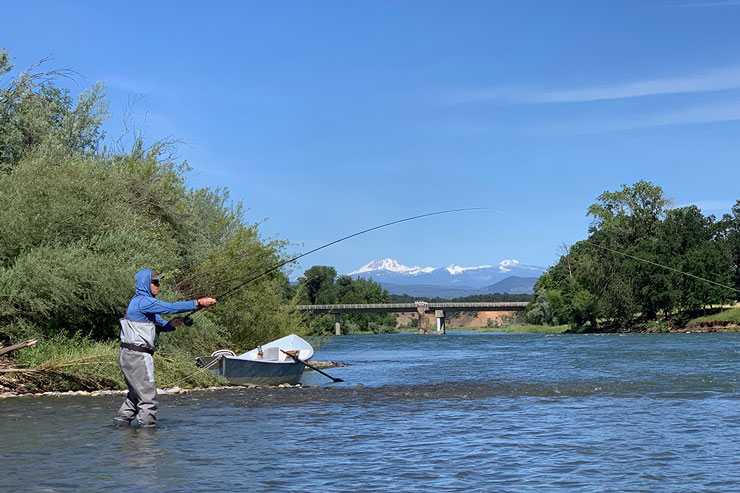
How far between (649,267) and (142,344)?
8929cm

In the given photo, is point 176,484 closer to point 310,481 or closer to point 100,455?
point 310,481

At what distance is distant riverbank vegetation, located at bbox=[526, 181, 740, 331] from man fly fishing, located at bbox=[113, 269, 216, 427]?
77.4 m

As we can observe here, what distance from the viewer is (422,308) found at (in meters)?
141

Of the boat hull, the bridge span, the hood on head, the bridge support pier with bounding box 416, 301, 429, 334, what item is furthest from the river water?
the bridge support pier with bounding box 416, 301, 429, 334

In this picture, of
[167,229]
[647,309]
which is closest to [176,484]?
[167,229]

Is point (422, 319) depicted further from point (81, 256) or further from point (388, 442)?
point (388, 442)

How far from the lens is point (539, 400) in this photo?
17312mm

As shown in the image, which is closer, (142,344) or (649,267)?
(142,344)

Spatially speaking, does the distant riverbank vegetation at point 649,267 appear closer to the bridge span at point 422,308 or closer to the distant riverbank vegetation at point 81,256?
the bridge span at point 422,308

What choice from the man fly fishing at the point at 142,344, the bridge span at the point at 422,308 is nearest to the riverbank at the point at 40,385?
the man fly fishing at the point at 142,344

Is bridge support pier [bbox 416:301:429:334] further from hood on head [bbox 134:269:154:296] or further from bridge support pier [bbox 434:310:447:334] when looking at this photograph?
hood on head [bbox 134:269:154:296]

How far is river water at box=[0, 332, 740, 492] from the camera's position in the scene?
845cm

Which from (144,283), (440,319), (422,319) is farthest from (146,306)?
(440,319)

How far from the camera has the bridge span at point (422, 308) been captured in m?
129
